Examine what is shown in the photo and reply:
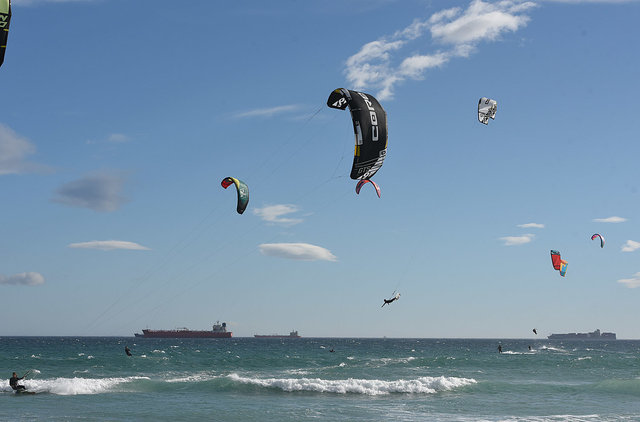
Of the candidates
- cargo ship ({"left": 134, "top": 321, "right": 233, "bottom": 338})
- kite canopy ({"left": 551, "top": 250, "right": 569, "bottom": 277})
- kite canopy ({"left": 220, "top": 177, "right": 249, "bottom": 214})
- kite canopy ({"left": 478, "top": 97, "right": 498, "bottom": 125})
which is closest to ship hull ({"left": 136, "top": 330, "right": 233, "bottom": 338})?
cargo ship ({"left": 134, "top": 321, "right": 233, "bottom": 338})

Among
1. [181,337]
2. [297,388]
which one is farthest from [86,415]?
[181,337]

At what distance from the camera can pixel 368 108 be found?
17766mm

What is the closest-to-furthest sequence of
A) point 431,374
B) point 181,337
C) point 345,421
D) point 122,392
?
1. point 345,421
2. point 122,392
3. point 431,374
4. point 181,337

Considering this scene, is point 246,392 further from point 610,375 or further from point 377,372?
point 610,375

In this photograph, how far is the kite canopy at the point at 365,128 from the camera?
17.6 metres

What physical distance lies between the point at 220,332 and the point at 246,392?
137835 millimetres

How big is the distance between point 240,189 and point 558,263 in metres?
22.0

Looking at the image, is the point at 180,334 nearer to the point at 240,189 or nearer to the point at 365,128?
the point at 240,189

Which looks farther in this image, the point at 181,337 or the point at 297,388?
the point at 181,337

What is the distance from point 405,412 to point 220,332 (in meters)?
144

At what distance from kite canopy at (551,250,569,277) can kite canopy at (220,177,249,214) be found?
68.4 ft

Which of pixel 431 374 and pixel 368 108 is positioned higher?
pixel 368 108

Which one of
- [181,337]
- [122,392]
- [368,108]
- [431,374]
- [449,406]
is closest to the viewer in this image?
[368,108]

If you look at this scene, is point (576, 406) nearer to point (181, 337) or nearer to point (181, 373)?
point (181, 373)
